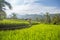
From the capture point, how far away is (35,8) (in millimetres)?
3385

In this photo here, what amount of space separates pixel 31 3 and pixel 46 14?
0.47 m

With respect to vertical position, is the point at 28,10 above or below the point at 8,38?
above

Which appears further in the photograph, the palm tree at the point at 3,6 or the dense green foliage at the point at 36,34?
the palm tree at the point at 3,6

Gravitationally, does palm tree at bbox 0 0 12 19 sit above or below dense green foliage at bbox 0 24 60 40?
above

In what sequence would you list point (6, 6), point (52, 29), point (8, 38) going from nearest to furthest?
point (8, 38), point (52, 29), point (6, 6)

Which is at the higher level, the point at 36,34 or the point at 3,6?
the point at 3,6

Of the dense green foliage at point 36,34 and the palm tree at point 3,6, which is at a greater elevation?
the palm tree at point 3,6

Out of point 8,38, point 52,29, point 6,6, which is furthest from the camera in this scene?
point 6,6

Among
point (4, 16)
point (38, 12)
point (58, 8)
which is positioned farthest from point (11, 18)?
point (58, 8)

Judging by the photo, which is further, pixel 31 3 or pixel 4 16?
pixel 31 3

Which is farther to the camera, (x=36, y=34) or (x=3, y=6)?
(x=3, y=6)

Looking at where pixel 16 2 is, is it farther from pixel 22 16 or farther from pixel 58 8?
pixel 58 8

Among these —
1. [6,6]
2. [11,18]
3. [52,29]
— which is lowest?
[52,29]

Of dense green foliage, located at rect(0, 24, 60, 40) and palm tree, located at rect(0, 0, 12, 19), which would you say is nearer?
dense green foliage, located at rect(0, 24, 60, 40)
